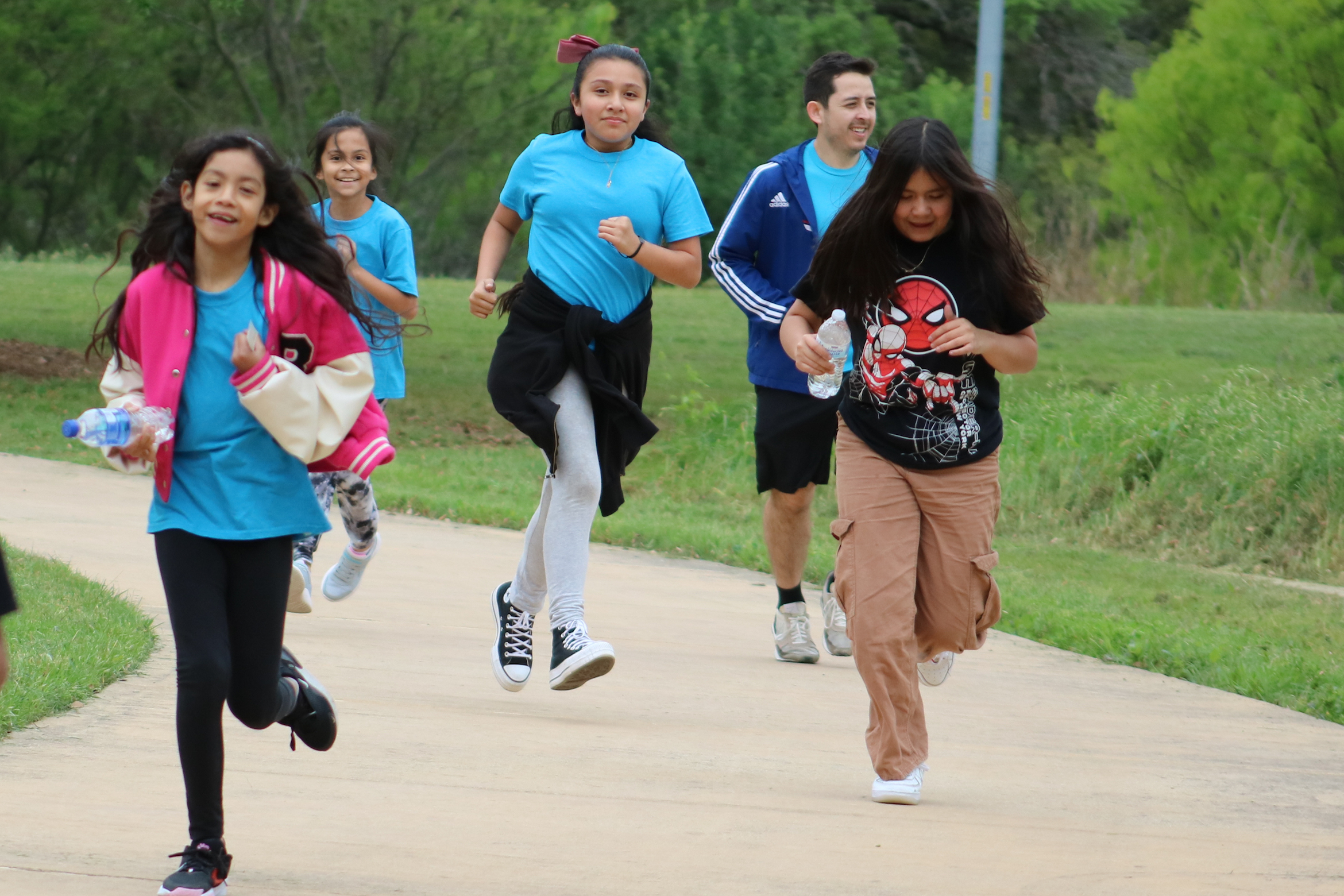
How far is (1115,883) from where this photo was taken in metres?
4.14

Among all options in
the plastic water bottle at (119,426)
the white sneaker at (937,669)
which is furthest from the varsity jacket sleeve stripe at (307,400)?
the white sneaker at (937,669)

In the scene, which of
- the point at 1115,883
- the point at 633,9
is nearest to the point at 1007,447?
the point at 1115,883

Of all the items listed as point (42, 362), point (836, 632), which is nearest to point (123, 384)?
point (836, 632)

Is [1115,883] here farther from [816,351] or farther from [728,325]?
[728,325]

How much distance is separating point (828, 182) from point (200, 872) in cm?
414

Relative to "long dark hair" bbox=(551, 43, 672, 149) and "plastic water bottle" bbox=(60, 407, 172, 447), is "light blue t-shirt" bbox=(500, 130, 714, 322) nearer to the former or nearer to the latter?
"long dark hair" bbox=(551, 43, 672, 149)

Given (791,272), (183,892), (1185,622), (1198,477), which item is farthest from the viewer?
(1198,477)

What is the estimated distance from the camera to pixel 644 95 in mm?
5926

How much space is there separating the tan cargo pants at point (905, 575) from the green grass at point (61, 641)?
2.46 metres

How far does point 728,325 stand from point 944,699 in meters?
16.7

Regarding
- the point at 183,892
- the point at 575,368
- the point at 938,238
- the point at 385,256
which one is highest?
the point at 938,238

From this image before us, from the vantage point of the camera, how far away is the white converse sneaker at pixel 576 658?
550 cm

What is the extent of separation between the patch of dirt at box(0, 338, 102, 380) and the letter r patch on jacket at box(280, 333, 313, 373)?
13.8 meters

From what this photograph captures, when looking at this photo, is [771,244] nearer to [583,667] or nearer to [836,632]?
[836,632]
